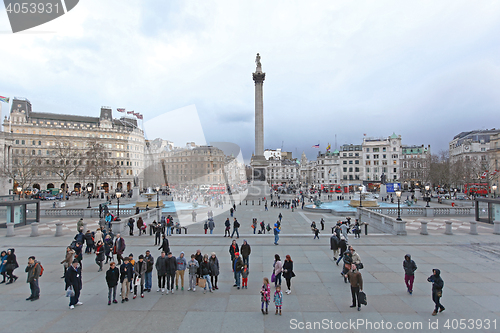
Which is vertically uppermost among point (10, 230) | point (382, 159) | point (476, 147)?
point (476, 147)

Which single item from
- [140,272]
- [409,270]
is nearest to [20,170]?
[140,272]

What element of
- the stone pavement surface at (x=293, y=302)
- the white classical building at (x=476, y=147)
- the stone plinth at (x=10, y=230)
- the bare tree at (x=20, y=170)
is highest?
the white classical building at (x=476, y=147)

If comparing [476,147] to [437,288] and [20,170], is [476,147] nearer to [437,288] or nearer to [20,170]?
[437,288]

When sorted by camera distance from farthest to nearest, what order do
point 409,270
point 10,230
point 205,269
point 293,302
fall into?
point 10,230, point 205,269, point 409,270, point 293,302

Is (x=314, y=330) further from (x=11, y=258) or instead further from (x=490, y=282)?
(x=11, y=258)

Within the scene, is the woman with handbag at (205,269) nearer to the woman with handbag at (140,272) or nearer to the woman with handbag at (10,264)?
the woman with handbag at (140,272)

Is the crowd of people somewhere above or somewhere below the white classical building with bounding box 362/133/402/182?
below

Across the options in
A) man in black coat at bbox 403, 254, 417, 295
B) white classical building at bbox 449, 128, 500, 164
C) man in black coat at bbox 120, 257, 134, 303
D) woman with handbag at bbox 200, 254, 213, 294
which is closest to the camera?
man in black coat at bbox 120, 257, 134, 303

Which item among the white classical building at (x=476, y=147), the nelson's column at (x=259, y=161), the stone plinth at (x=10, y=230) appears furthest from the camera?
the white classical building at (x=476, y=147)

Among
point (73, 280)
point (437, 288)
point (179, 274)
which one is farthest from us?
point (179, 274)

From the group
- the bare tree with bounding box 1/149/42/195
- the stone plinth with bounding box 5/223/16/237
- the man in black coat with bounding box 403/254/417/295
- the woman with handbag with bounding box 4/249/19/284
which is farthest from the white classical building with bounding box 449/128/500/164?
the bare tree with bounding box 1/149/42/195

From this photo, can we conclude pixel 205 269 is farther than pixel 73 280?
Yes

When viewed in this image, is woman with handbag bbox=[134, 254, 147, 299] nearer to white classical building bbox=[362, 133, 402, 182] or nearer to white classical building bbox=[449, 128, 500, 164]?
white classical building bbox=[362, 133, 402, 182]

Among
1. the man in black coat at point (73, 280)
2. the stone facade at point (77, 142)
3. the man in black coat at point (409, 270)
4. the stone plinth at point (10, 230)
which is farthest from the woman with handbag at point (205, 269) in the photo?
the stone facade at point (77, 142)
